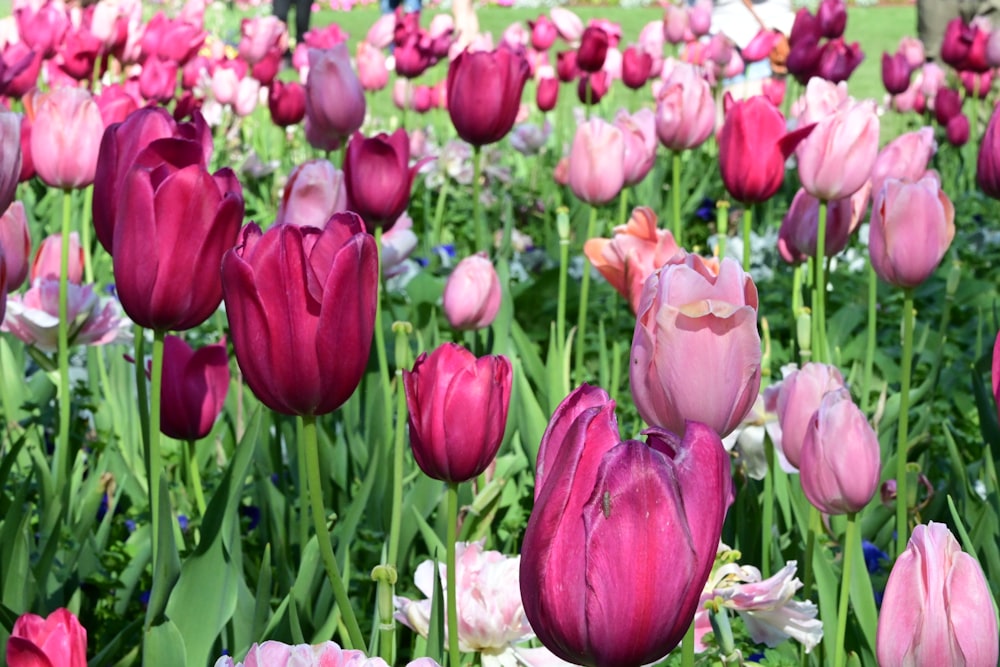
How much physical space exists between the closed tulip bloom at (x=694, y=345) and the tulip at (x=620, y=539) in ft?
0.62

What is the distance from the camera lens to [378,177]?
1.77 metres

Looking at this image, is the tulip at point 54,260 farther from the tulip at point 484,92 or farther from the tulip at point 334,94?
the tulip at point 484,92

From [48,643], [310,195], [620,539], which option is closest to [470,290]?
[310,195]

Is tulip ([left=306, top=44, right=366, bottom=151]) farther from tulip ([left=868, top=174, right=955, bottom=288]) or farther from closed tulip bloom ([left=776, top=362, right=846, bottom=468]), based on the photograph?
closed tulip bloom ([left=776, top=362, right=846, bottom=468])

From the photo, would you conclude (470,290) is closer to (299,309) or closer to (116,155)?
(116,155)

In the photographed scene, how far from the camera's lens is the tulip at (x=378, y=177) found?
174 centimetres

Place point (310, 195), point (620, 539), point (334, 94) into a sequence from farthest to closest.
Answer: point (334, 94) < point (310, 195) < point (620, 539)

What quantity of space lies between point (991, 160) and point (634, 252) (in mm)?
588

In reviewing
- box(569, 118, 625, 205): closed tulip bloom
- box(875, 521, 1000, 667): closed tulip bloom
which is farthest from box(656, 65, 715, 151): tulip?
box(875, 521, 1000, 667): closed tulip bloom

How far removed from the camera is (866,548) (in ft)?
5.32

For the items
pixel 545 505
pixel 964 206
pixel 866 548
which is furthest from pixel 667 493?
pixel 964 206

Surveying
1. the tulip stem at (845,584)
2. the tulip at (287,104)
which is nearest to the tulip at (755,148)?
the tulip stem at (845,584)

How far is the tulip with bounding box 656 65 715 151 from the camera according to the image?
2264 millimetres

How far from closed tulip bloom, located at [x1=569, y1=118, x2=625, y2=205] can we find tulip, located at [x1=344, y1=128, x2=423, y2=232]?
0.45 m
